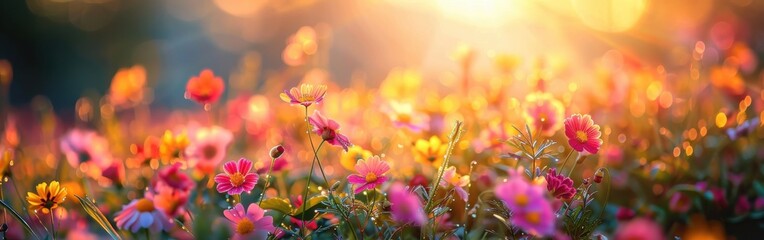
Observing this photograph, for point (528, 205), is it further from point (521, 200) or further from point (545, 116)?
point (545, 116)

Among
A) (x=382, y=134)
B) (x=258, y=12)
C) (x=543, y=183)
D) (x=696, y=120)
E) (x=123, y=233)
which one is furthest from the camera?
(x=258, y=12)

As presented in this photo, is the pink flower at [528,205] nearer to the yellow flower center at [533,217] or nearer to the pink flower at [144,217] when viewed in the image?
the yellow flower center at [533,217]

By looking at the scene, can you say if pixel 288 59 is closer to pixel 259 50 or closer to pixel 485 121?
pixel 485 121

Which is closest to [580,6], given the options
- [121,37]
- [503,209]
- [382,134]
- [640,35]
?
[640,35]

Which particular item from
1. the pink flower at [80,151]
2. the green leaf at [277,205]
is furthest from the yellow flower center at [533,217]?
the pink flower at [80,151]

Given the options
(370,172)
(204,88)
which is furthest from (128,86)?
(370,172)

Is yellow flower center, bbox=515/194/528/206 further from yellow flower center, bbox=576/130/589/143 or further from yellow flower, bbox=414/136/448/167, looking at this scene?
yellow flower, bbox=414/136/448/167
